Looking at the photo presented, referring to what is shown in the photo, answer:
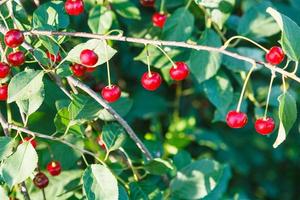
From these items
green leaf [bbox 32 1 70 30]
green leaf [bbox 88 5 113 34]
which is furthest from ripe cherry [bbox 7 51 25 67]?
green leaf [bbox 88 5 113 34]

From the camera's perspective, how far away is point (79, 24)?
208cm

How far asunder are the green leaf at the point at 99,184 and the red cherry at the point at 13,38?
33 centimetres

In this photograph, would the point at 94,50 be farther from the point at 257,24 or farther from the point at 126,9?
the point at 257,24

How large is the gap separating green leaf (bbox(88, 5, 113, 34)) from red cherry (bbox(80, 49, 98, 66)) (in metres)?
0.37

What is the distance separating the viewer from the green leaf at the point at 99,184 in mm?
1446

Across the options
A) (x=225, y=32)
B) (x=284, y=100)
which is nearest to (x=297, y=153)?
(x=225, y=32)

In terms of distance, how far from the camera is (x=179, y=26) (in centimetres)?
183

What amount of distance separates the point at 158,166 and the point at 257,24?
0.58 metres

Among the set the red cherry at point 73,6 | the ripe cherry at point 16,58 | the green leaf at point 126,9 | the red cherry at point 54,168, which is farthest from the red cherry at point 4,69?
the green leaf at point 126,9

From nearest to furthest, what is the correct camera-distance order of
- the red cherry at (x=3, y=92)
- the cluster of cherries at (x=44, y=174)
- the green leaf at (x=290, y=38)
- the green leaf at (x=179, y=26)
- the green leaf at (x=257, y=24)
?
the green leaf at (x=290, y=38) < the red cherry at (x=3, y=92) < the cluster of cherries at (x=44, y=174) < the green leaf at (x=179, y=26) < the green leaf at (x=257, y=24)

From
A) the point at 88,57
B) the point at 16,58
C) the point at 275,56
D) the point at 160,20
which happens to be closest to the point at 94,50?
the point at 88,57

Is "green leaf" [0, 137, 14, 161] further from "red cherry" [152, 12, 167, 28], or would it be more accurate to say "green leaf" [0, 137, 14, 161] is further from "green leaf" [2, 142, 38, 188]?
"red cherry" [152, 12, 167, 28]

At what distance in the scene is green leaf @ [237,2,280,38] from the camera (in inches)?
77.9

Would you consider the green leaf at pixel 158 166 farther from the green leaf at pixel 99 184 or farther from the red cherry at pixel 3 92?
the red cherry at pixel 3 92
